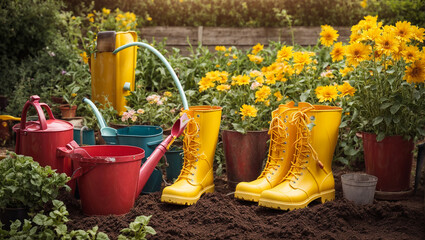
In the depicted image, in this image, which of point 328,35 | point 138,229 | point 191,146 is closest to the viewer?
point 138,229

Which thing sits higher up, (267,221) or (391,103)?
(391,103)

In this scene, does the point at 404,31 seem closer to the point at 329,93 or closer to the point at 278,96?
the point at 329,93

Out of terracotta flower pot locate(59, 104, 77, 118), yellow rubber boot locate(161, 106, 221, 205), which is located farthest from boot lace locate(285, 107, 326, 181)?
terracotta flower pot locate(59, 104, 77, 118)

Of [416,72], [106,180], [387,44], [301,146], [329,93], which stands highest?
[387,44]

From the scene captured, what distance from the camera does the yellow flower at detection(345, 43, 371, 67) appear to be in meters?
2.66

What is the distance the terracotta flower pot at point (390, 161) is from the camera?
2.68m

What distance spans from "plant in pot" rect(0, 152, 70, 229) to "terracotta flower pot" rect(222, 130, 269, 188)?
1.05 m

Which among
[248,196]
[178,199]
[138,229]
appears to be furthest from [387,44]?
[138,229]

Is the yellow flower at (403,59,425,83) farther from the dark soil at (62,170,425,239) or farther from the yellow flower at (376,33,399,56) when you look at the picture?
the dark soil at (62,170,425,239)

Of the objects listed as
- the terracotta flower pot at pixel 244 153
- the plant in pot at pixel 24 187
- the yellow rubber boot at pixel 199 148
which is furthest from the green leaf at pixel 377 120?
the plant in pot at pixel 24 187

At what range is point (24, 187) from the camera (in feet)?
7.27

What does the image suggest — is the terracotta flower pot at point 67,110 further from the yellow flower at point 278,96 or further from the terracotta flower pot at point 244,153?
the yellow flower at point 278,96

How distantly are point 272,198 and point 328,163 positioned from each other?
1.39 feet

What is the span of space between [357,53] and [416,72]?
1.02ft
